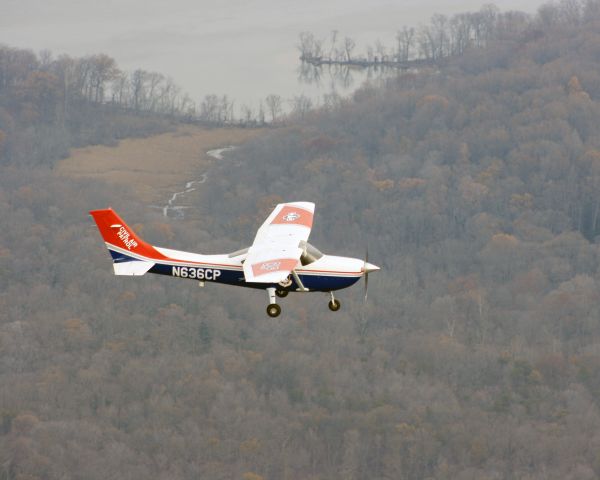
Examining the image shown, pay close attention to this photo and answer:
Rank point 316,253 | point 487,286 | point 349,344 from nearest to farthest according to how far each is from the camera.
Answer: point 316,253 → point 349,344 → point 487,286

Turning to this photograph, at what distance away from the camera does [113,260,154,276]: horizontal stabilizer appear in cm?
6019

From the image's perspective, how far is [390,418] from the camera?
163125 mm

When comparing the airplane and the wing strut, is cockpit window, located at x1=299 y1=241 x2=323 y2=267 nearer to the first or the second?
the airplane

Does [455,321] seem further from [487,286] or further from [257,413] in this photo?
[257,413]

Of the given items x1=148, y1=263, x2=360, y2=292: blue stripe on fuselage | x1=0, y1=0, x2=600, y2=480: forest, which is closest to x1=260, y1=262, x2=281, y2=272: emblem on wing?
x1=148, y1=263, x2=360, y2=292: blue stripe on fuselage

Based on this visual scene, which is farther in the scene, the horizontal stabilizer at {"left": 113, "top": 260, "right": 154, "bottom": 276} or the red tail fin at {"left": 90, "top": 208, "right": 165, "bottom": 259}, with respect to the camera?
the red tail fin at {"left": 90, "top": 208, "right": 165, "bottom": 259}

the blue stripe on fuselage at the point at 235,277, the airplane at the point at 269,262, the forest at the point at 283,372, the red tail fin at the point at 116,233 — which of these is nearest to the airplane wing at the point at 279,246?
the airplane at the point at 269,262

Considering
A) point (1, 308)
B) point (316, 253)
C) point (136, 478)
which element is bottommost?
point (136, 478)

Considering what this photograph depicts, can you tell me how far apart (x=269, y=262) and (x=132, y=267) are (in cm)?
715

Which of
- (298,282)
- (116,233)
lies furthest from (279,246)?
(116,233)

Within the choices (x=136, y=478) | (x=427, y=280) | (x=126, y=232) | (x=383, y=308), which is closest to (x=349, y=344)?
(x=383, y=308)

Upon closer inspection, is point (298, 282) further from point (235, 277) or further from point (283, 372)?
point (283, 372)

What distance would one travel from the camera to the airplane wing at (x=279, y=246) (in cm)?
5534

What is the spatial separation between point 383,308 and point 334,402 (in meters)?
22.4
